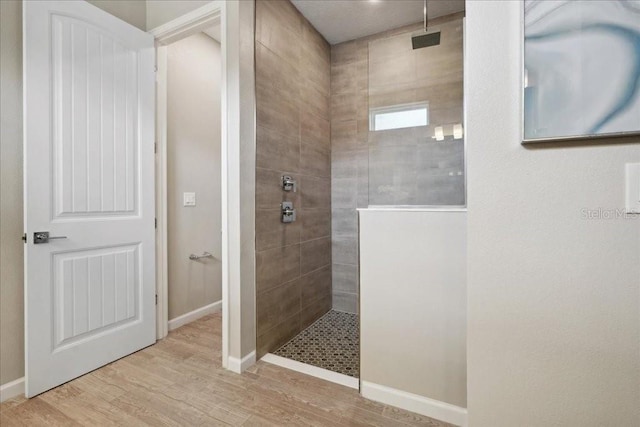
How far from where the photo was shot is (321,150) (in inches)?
121

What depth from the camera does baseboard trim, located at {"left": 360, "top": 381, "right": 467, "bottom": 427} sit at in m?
1.50

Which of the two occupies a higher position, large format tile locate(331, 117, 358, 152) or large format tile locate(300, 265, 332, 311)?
large format tile locate(331, 117, 358, 152)

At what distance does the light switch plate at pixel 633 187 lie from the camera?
0.82 m

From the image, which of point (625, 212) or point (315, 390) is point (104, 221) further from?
point (625, 212)

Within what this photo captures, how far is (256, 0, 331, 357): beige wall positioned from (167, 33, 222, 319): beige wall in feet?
3.32

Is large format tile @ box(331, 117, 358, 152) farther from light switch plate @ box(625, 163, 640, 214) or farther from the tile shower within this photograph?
light switch plate @ box(625, 163, 640, 214)

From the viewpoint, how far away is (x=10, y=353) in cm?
170

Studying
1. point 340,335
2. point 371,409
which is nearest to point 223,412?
point 371,409

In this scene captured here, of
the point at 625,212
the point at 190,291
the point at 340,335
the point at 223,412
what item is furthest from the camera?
the point at 190,291

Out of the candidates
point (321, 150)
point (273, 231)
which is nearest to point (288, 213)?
point (273, 231)

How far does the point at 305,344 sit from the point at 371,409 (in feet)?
3.01

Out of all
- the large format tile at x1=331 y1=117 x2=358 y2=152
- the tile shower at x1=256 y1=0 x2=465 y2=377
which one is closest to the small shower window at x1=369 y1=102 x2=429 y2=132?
the tile shower at x1=256 y1=0 x2=465 y2=377

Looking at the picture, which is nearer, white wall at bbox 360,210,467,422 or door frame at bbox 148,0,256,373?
white wall at bbox 360,210,467,422

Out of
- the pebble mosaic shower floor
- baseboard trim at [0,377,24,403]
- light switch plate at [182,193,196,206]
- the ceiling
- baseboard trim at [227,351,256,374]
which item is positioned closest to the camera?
baseboard trim at [0,377,24,403]
